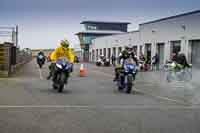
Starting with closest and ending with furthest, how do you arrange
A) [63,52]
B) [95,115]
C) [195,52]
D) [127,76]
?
1. [95,115]
2. [127,76]
3. [63,52]
4. [195,52]

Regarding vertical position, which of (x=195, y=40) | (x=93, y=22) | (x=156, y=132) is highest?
(x=93, y=22)

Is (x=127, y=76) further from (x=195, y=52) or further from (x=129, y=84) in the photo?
(x=195, y=52)

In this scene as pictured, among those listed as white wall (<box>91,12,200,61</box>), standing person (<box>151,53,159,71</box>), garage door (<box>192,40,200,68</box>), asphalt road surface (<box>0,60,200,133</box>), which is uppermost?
white wall (<box>91,12,200,61</box>)

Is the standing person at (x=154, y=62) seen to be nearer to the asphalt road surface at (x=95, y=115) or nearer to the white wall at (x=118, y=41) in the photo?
the white wall at (x=118, y=41)

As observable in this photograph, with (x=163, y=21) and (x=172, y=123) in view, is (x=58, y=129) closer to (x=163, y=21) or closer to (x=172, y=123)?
(x=172, y=123)

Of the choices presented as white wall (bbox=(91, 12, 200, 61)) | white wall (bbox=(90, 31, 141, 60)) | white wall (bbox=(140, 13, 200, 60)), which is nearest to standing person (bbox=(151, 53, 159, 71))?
white wall (bbox=(91, 12, 200, 61))

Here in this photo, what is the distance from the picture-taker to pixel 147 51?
51750 mm

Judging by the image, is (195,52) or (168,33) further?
(168,33)

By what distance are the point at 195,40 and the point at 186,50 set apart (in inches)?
54.0

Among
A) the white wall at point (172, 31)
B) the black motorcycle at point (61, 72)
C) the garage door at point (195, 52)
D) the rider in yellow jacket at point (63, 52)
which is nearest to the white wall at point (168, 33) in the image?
the white wall at point (172, 31)

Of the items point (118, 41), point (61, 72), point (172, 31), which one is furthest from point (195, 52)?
point (118, 41)

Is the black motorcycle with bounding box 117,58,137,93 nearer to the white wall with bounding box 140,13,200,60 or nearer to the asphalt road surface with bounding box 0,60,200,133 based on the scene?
the asphalt road surface with bounding box 0,60,200,133

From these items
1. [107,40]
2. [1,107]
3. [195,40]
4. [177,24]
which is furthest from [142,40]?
[1,107]

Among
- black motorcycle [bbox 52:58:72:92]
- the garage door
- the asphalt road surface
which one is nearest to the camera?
the asphalt road surface
